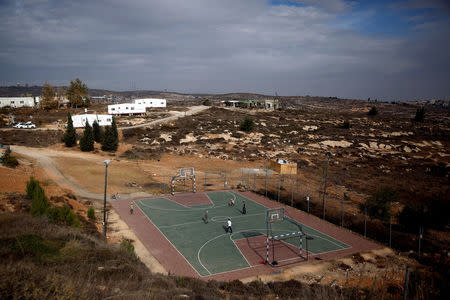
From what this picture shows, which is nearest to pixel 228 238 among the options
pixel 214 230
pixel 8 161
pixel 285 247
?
pixel 214 230

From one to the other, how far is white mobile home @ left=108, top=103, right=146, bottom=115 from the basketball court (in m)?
56.0

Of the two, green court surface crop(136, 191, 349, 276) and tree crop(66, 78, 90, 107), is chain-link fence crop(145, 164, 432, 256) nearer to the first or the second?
green court surface crop(136, 191, 349, 276)

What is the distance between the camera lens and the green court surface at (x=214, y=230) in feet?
62.3

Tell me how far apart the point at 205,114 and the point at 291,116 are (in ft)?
94.6

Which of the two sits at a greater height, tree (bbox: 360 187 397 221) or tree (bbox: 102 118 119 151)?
tree (bbox: 102 118 119 151)

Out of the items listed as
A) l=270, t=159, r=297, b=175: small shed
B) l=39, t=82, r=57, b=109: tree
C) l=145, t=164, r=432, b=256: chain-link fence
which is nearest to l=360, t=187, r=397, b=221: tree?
l=145, t=164, r=432, b=256: chain-link fence

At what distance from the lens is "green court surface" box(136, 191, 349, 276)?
62.3 feet

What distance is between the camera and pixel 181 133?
2537 inches

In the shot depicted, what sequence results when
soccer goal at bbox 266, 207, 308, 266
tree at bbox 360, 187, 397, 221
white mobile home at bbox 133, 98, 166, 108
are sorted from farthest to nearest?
white mobile home at bbox 133, 98, 166, 108
tree at bbox 360, 187, 397, 221
soccer goal at bbox 266, 207, 308, 266

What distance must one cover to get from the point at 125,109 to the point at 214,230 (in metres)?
67.3

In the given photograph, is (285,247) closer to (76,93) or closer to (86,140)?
(86,140)

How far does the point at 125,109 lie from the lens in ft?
270

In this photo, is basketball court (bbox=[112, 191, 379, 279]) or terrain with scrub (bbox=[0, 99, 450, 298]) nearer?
terrain with scrub (bbox=[0, 99, 450, 298])

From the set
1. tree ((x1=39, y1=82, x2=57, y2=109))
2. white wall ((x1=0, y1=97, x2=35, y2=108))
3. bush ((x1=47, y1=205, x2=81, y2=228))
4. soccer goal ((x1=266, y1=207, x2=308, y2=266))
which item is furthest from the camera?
white wall ((x1=0, y1=97, x2=35, y2=108))
